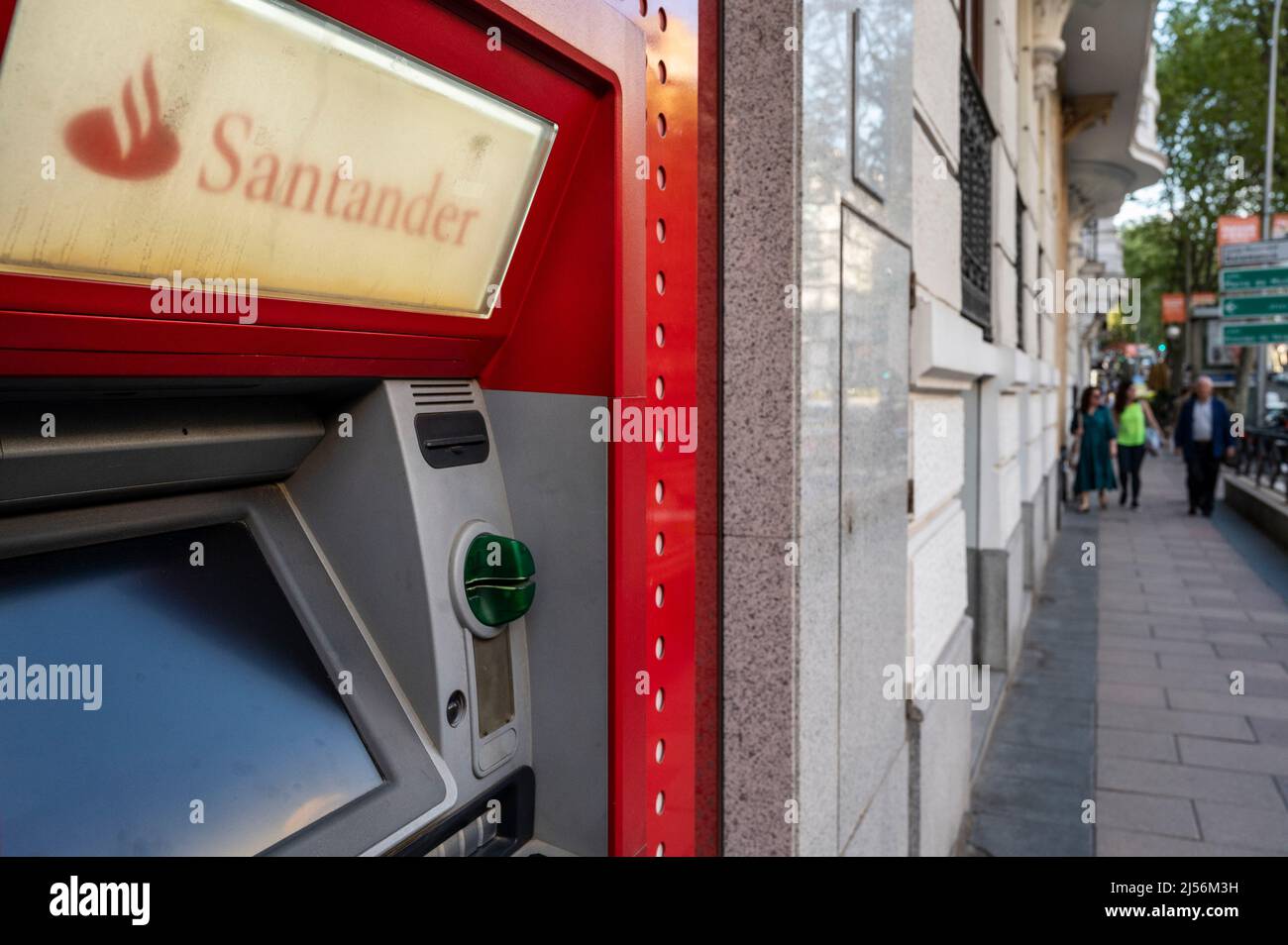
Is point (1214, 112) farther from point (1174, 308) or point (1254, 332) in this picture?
point (1254, 332)

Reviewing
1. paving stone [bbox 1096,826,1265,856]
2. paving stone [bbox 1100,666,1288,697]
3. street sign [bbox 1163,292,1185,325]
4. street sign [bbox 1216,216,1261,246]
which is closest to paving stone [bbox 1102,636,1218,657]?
paving stone [bbox 1100,666,1288,697]

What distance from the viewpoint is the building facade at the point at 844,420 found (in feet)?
6.49

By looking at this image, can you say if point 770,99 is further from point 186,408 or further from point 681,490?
point 186,408

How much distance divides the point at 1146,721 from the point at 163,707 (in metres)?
5.67

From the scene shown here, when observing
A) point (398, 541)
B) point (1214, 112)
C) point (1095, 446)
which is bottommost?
point (1095, 446)

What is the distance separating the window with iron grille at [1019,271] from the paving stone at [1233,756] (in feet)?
10.4

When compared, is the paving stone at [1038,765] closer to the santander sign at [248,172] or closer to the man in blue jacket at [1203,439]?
the santander sign at [248,172]

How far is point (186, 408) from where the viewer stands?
1.11m

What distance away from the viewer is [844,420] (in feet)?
7.60

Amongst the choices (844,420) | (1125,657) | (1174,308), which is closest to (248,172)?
(844,420)

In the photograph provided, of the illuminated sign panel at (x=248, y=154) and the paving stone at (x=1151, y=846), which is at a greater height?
the illuminated sign panel at (x=248, y=154)

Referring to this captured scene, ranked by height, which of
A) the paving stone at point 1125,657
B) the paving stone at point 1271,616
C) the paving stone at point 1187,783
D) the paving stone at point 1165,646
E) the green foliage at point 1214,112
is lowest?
the paving stone at point 1187,783

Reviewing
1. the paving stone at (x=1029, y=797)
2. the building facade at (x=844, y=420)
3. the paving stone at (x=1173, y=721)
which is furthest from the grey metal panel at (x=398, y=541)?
the paving stone at (x=1173, y=721)

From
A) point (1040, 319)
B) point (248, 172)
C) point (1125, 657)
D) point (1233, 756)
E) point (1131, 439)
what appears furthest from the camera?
point (1131, 439)
